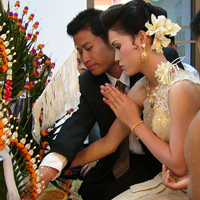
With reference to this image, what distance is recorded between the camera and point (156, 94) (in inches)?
43.6

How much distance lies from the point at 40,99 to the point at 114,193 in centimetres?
60

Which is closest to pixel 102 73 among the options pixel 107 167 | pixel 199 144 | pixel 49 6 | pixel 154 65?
pixel 154 65

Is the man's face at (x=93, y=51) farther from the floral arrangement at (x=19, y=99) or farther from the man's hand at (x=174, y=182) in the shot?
the man's hand at (x=174, y=182)

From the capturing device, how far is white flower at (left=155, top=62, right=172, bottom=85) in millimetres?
1012

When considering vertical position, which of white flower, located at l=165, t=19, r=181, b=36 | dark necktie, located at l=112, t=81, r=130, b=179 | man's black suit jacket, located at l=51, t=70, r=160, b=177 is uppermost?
white flower, located at l=165, t=19, r=181, b=36

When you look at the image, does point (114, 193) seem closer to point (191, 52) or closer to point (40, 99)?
point (40, 99)

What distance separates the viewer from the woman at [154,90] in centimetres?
95

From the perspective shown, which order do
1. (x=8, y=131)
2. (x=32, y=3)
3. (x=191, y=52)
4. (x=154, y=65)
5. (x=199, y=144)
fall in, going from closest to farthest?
(x=199, y=144) → (x=8, y=131) → (x=154, y=65) → (x=32, y=3) → (x=191, y=52)

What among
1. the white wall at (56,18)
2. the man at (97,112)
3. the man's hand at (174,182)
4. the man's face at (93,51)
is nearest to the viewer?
the man's hand at (174,182)

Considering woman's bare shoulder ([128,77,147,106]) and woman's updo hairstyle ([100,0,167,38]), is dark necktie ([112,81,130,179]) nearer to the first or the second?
woman's bare shoulder ([128,77,147,106])

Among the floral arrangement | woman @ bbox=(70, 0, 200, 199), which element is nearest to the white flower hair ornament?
woman @ bbox=(70, 0, 200, 199)

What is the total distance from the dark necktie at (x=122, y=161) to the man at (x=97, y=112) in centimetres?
2

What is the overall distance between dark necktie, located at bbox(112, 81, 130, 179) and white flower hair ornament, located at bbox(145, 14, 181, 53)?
→ 0.53 meters

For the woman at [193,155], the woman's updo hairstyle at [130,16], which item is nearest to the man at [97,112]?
the woman's updo hairstyle at [130,16]
